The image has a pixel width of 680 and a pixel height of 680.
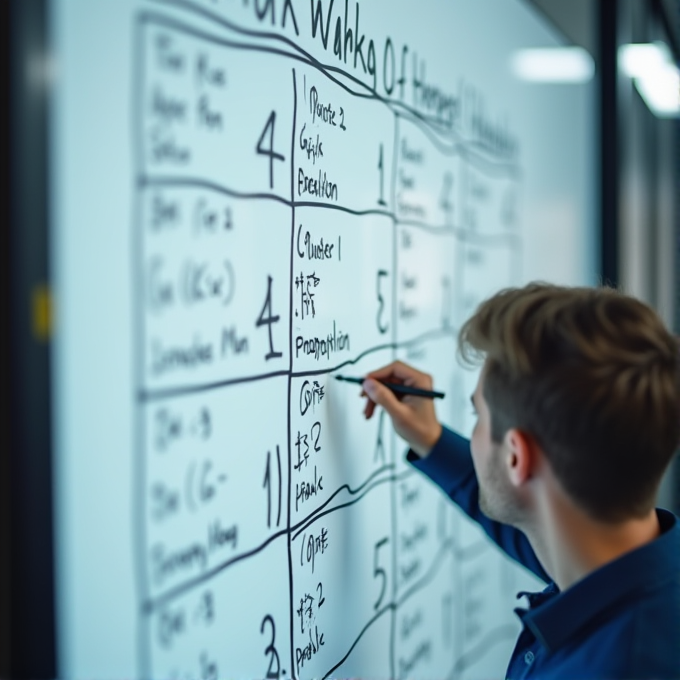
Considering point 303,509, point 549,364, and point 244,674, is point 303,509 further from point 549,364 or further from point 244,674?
point 549,364

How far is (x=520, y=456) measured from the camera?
801mm

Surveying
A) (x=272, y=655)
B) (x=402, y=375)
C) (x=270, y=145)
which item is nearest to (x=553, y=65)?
(x=402, y=375)

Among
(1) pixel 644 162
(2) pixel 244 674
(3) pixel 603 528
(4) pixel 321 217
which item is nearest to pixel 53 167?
(4) pixel 321 217

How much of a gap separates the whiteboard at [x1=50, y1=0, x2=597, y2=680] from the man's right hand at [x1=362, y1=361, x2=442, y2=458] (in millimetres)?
26

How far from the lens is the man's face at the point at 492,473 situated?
0.84m

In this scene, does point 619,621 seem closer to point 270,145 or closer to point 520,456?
point 520,456

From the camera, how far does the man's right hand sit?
995mm

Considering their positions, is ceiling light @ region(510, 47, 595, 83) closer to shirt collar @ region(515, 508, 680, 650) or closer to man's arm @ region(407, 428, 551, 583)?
man's arm @ region(407, 428, 551, 583)

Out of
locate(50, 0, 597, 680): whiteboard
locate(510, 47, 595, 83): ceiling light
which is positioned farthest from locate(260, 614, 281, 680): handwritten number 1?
locate(510, 47, 595, 83): ceiling light

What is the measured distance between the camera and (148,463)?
62 centimetres

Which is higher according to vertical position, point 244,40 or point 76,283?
point 244,40

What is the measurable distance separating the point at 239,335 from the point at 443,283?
597mm

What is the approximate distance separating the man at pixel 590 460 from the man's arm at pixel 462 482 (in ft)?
0.76

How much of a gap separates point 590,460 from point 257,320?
13.7 inches
